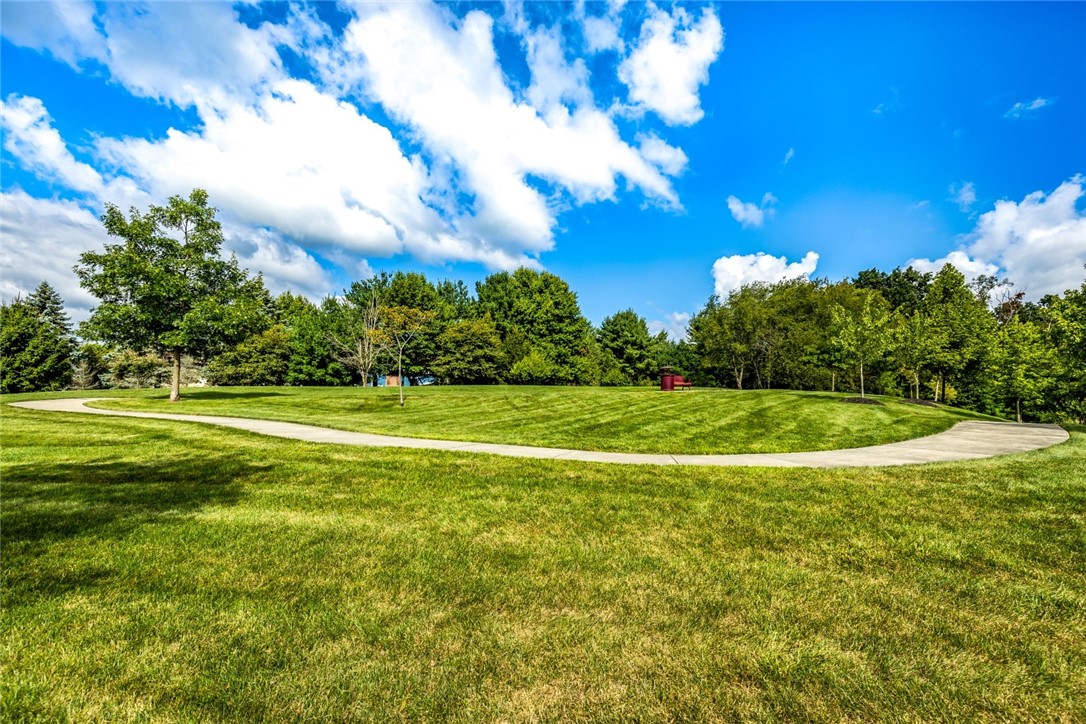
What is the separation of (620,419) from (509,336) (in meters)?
34.7

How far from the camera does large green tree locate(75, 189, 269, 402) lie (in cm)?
2111

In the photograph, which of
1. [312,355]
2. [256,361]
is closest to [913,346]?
[312,355]

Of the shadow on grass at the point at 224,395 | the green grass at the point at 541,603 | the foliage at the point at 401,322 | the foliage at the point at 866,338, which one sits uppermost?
the foliage at the point at 401,322

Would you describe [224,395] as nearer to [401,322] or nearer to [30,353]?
[401,322]

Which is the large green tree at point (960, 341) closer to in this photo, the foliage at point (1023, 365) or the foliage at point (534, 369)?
the foliage at point (1023, 365)

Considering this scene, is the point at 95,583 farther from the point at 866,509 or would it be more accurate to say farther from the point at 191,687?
the point at 866,509

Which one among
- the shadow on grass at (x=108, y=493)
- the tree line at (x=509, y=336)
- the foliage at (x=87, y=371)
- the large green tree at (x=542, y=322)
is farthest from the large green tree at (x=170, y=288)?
the foliage at (x=87, y=371)

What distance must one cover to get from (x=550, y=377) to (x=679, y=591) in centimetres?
4620

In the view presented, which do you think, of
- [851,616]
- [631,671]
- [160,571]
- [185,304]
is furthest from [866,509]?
[185,304]

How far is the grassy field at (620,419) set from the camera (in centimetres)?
1173

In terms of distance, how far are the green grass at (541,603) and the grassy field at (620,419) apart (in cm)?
486

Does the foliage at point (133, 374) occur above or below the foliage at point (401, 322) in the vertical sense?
below

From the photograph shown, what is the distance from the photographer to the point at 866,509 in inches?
207

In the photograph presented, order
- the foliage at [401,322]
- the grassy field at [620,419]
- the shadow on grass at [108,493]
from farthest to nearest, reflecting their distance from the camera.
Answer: the foliage at [401,322] → the grassy field at [620,419] → the shadow on grass at [108,493]
